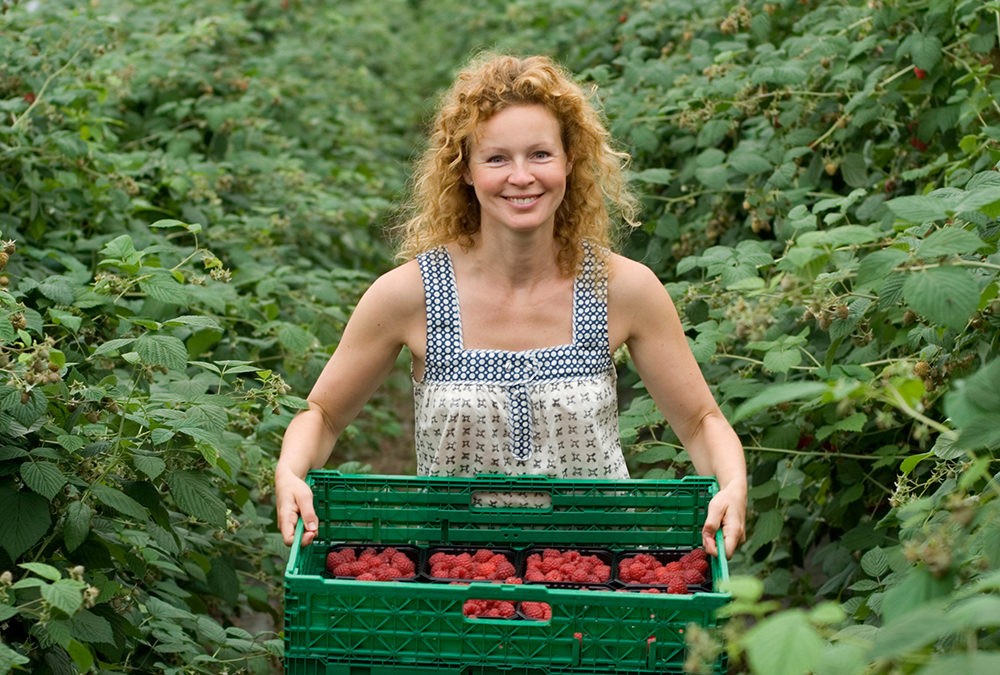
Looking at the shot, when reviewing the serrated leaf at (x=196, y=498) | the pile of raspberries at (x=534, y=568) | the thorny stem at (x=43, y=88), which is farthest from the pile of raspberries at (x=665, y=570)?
the thorny stem at (x=43, y=88)

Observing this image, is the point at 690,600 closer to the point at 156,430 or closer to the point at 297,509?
the point at 297,509

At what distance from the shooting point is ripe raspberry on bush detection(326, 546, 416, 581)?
93.7 inches

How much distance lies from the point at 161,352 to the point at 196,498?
28cm

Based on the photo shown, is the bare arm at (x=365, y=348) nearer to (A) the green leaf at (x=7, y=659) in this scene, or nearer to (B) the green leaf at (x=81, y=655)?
(B) the green leaf at (x=81, y=655)

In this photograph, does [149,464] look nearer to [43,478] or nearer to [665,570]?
[43,478]

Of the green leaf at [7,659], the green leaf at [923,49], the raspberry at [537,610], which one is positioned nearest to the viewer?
the green leaf at [7,659]

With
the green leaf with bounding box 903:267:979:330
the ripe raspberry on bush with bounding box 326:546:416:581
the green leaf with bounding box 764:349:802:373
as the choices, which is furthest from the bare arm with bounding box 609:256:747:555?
the green leaf with bounding box 903:267:979:330

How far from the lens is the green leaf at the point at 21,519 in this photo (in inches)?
95.6

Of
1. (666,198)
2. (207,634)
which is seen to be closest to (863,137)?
(666,198)

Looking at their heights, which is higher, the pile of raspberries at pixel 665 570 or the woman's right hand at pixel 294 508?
the woman's right hand at pixel 294 508

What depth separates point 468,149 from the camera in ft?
9.69

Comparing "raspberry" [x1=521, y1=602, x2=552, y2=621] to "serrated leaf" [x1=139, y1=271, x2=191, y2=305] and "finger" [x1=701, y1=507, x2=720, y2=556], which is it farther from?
"serrated leaf" [x1=139, y1=271, x2=191, y2=305]

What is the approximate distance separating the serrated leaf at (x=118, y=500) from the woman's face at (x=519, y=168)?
0.87 m

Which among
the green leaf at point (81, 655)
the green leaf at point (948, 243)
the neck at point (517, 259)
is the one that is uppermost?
the green leaf at point (948, 243)
